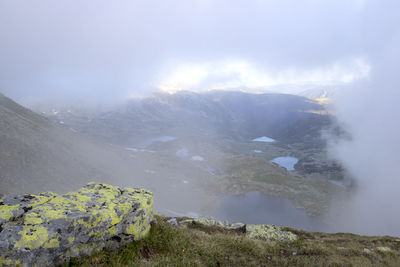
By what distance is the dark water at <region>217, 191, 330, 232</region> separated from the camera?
104500 mm

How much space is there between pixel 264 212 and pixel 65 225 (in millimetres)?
119064

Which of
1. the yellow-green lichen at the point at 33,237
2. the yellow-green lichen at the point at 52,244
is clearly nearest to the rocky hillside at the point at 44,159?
the yellow-green lichen at the point at 33,237

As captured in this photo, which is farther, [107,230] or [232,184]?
[232,184]

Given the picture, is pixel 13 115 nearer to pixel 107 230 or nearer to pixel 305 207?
pixel 107 230

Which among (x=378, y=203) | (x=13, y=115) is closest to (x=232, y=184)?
(x=378, y=203)

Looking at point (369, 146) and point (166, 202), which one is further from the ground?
point (369, 146)

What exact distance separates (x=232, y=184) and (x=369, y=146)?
146 m

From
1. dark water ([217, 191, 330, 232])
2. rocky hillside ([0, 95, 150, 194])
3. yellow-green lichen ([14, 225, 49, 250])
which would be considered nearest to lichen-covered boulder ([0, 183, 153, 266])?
yellow-green lichen ([14, 225, 49, 250])

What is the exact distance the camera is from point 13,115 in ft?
342

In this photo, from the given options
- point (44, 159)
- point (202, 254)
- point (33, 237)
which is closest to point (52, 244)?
point (33, 237)

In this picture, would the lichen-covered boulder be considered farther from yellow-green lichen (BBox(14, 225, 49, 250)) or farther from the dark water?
the dark water

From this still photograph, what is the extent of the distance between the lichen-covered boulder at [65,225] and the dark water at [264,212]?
98.3 meters

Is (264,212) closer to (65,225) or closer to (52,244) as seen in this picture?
(65,225)

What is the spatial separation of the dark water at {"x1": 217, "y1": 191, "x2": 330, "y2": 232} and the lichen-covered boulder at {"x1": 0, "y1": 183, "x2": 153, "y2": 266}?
98.3 metres
